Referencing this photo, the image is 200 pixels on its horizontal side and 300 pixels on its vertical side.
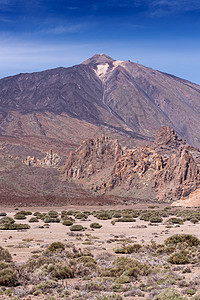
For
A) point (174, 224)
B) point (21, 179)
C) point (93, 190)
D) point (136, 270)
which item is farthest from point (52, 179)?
point (136, 270)

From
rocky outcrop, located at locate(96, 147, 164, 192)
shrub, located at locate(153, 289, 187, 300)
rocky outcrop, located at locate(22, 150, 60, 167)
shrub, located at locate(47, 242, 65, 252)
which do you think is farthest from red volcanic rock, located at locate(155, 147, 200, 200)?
shrub, located at locate(153, 289, 187, 300)

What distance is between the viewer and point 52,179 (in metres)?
75.7

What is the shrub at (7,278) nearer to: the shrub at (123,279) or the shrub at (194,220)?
the shrub at (123,279)

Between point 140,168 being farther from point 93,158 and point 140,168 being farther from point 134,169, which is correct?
point 93,158

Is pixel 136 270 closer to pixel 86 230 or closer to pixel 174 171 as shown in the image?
pixel 86 230

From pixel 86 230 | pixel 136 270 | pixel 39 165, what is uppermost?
pixel 136 270

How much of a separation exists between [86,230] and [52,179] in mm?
51614

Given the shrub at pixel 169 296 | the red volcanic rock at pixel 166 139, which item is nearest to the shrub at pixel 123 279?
the shrub at pixel 169 296

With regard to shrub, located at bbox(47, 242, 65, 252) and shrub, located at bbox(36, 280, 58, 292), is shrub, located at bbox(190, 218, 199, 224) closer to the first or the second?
shrub, located at bbox(47, 242, 65, 252)

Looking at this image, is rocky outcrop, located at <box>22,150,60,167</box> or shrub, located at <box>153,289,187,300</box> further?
rocky outcrop, located at <box>22,150,60,167</box>

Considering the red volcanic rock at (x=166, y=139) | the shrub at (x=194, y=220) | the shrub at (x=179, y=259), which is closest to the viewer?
the shrub at (x=179, y=259)

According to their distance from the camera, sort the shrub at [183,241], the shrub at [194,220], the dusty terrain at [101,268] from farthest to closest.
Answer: the shrub at [194,220]
the shrub at [183,241]
the dusty terrain at [101,268]

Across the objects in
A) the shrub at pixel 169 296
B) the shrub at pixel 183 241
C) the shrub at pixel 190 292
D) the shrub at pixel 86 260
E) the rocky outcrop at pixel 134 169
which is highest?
the shrub at pixel 169 296

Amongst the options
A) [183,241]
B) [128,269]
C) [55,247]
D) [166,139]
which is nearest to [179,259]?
[128,269]
